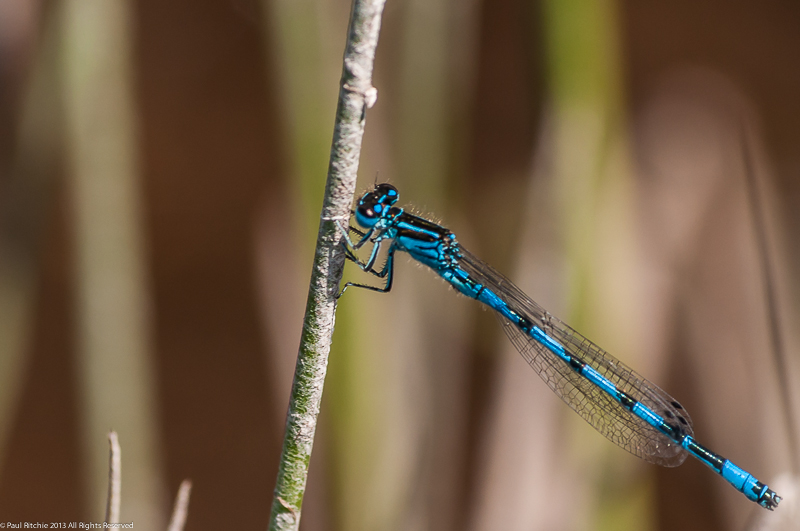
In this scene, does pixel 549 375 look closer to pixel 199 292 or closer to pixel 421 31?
pixel 421 31

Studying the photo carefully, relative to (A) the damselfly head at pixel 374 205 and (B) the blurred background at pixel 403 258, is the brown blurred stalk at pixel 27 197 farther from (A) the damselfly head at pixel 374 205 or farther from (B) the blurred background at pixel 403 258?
(A) the damselfly head at pixel 374 205

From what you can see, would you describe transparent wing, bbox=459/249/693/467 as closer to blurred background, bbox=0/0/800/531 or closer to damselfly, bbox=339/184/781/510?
damselfly, bbox=339/184/781/510

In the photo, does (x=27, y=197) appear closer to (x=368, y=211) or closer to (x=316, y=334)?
(x=368, y=211)

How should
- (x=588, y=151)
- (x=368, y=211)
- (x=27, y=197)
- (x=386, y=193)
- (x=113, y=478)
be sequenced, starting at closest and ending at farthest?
1. (x=113, y=478)
2. (x=368, y=211)
3. (x=386, y=193)
4. (x=588, y=151)
5. (x=27, y=197)

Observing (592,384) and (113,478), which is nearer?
(113,478)

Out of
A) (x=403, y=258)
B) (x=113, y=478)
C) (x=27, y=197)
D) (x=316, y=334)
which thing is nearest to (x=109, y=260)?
(x=27, y=197)

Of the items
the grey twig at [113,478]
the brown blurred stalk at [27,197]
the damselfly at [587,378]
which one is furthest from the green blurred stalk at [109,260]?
the grey twig at [113,478]
